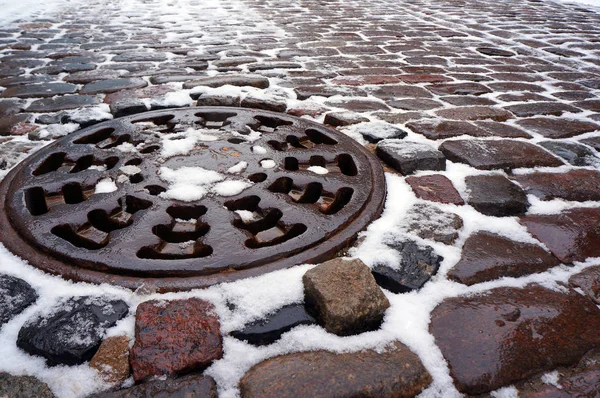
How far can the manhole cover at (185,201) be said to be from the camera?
107cm

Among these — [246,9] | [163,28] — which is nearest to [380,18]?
[246,9]

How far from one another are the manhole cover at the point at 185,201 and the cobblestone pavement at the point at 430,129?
131 millimetres

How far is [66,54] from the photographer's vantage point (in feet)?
10.1

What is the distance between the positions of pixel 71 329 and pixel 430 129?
5.23ft

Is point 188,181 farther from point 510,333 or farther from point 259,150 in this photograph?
point 510,333

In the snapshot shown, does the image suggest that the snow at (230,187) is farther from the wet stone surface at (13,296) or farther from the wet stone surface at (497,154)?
the wet stone surface at (497,154)

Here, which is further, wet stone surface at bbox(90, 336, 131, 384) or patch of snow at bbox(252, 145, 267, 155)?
patch of snow at bbox(252, 145, 267, 155)

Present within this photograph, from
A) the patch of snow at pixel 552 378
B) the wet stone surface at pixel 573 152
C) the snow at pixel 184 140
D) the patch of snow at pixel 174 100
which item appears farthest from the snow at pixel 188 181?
the wet stone surface at pixel 573 152

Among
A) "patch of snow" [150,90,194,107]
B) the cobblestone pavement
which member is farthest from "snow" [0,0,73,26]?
"patch of snow" [150,90,194,107]

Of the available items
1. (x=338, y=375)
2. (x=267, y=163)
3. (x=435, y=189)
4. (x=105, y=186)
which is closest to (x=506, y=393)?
(x=338, y=375)

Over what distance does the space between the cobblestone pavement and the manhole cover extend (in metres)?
0.13

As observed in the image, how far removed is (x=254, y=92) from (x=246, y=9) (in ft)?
12.9

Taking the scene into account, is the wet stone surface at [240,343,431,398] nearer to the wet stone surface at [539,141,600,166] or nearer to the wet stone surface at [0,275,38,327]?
the wet stone surface at [0,275,38,327]

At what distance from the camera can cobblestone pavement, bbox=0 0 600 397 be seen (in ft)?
2.82
